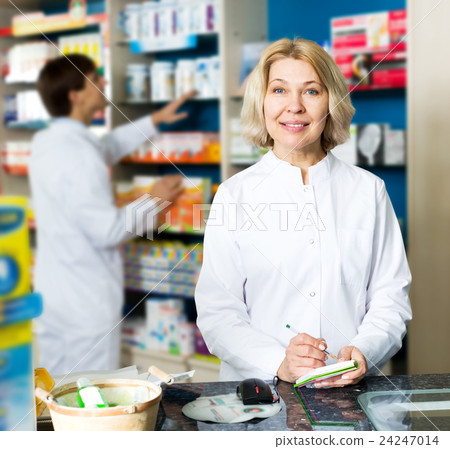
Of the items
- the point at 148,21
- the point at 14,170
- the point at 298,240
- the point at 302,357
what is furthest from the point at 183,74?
the point at 302,357

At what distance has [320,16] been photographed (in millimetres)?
1504

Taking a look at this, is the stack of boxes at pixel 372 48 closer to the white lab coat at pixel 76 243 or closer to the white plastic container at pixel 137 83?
the white plastic container at pixel 137 83

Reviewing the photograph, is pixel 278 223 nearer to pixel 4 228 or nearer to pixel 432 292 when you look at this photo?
pixel 4 228

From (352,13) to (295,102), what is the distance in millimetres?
901

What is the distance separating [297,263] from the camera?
2.30ft

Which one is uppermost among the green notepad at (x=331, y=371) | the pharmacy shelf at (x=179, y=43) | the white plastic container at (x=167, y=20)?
the white plastic container at (x=167, y=20)

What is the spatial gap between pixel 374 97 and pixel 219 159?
0.41 metres

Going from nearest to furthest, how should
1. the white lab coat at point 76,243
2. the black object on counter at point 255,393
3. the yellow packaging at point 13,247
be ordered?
the yellow packaging at point 13,247, the black object on counter at point 255,393, the white lab coat at point 76,243

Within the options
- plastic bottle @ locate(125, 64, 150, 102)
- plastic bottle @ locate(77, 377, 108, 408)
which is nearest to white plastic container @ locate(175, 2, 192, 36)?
plastic bottle @ locate(125, 64, 150, 102)

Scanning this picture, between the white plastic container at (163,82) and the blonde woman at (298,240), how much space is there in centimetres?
66

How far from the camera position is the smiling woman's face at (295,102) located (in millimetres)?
680

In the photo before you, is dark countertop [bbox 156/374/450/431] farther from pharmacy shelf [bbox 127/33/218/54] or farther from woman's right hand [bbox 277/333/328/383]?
pharmacy shelf [bbox 127/33/218/54]

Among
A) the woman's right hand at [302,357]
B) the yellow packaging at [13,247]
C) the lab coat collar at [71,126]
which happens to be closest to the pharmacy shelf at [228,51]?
the lab coat collar at [71,126]
